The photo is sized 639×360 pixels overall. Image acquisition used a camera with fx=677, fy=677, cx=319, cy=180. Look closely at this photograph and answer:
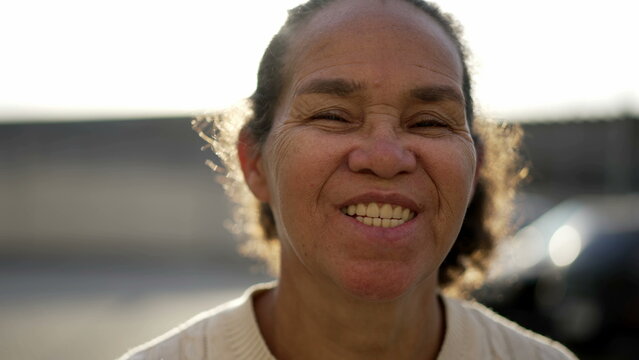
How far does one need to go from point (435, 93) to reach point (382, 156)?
1.01 feet

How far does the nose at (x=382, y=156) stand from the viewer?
1.92 m

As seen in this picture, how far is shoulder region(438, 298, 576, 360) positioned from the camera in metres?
2.35

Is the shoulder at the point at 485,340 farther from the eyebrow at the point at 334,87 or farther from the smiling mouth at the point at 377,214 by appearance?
the eyebrow at the point at 334,87

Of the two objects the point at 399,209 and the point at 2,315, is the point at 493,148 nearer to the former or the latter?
the point at 399,209

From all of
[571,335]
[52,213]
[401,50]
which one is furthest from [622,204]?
[52,213]

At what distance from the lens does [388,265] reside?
1955 millimetres

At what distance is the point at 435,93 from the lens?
6.81 feet

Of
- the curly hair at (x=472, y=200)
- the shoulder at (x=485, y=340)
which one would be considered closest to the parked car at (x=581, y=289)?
the curly hair at (x=472, y=200)

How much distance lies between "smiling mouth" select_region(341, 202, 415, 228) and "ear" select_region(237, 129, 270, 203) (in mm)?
504

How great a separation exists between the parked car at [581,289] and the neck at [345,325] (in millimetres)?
4397

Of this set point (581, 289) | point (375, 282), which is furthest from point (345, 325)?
point (581, 289)

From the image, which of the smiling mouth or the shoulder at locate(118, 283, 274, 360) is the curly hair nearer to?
the shoulder at locate(118, 283, 274, 360)

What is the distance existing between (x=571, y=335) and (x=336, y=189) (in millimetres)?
5573

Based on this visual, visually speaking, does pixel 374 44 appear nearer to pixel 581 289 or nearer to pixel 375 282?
pixel 375 282
